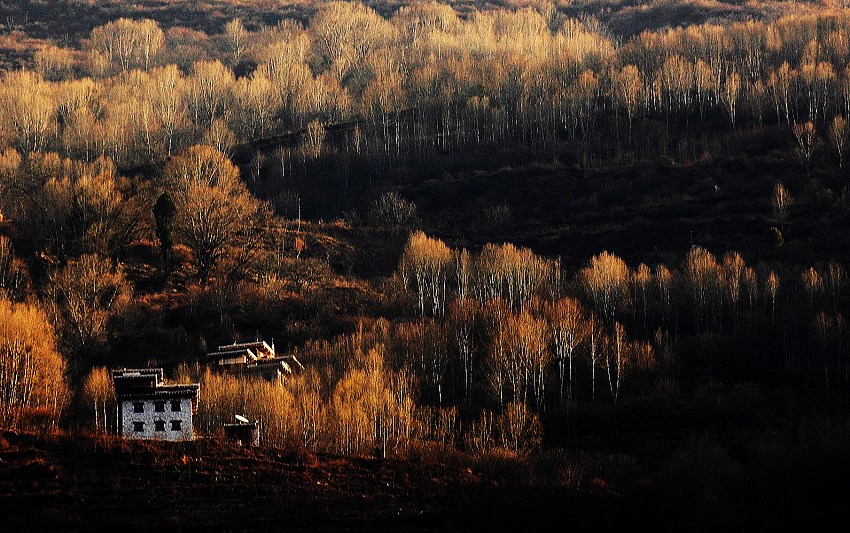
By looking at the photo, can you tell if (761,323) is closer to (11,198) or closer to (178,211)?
(178,211)

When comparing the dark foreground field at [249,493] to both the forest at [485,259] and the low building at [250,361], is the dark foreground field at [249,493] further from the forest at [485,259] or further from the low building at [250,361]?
the low building at [250,361]

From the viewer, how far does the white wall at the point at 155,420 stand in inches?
2746

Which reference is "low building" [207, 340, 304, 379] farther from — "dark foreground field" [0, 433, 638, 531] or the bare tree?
the bare tree

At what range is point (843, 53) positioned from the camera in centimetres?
14312

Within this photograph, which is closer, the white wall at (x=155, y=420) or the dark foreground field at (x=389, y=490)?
the dark foreground field at (x=389, y=490)

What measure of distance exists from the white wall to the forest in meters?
3.09

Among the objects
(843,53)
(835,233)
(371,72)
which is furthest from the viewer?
(371,72)

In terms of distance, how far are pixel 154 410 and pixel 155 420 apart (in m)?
0.47

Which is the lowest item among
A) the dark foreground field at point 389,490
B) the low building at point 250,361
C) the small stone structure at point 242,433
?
the dark foreground field at point 389,490

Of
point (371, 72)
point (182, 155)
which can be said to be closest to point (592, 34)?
point (371, 72)

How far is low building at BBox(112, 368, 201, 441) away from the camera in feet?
229

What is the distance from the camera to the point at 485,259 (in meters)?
104

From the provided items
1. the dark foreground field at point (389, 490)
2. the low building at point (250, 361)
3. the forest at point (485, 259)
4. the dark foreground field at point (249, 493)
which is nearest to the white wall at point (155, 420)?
the dark foreground field at point (249, 493)

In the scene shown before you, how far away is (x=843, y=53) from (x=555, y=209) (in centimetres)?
3925
